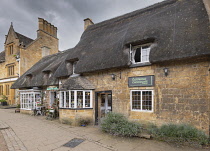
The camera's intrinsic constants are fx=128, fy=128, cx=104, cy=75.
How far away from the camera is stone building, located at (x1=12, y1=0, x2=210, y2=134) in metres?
5.61

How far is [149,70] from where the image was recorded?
683 centimetres

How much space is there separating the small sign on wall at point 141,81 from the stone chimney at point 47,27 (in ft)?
63.2

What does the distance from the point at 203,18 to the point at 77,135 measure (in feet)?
26.9

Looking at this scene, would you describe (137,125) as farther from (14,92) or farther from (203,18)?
(14,92)

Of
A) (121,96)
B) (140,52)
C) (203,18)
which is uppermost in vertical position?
(203,18)

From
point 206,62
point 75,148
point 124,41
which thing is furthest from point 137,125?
point 124,41

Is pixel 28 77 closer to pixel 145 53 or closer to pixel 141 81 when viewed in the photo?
pixel 141 81

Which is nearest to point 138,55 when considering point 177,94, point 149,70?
point 149,70

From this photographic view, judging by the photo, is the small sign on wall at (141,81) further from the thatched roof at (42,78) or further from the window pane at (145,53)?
the thatched roof at (42,78)

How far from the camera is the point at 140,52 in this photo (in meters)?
7.40

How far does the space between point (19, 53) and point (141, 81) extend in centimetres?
1895

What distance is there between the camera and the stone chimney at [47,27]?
20625 mm

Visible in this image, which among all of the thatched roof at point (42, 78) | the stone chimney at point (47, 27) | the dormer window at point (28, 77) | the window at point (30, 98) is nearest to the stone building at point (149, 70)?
the thatched roof at point (42, 78)

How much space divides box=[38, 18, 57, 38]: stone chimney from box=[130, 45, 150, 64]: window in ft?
61.2
